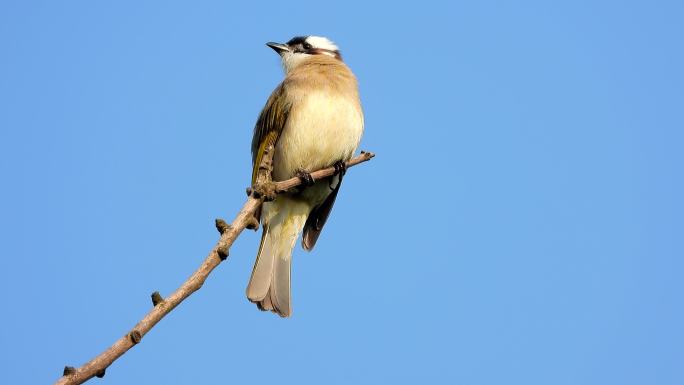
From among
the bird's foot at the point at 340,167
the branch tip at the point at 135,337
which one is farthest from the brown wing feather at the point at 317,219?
the branch tip at the point at 135,337

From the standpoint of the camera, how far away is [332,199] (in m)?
9.06

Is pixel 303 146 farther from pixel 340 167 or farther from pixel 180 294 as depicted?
pixel 180 294

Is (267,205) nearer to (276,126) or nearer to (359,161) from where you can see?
(276,126)

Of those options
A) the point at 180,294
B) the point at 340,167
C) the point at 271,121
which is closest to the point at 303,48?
the point at 271,121

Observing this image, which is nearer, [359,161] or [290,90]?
[359,161]

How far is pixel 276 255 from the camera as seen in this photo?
8.08m

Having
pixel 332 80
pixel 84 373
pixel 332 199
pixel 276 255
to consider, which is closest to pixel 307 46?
pixel 332 80

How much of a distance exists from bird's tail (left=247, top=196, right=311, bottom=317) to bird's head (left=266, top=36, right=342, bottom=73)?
2.30 meters

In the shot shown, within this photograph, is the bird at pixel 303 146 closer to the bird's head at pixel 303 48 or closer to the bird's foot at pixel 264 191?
the bird's head at pixel 303 48

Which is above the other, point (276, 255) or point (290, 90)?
point (290, 90)

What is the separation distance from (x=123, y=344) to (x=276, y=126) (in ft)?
17.5

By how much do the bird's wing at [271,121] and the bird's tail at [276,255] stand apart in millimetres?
538

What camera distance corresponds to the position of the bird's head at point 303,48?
1027 cm

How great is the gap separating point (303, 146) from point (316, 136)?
0.16 metres
